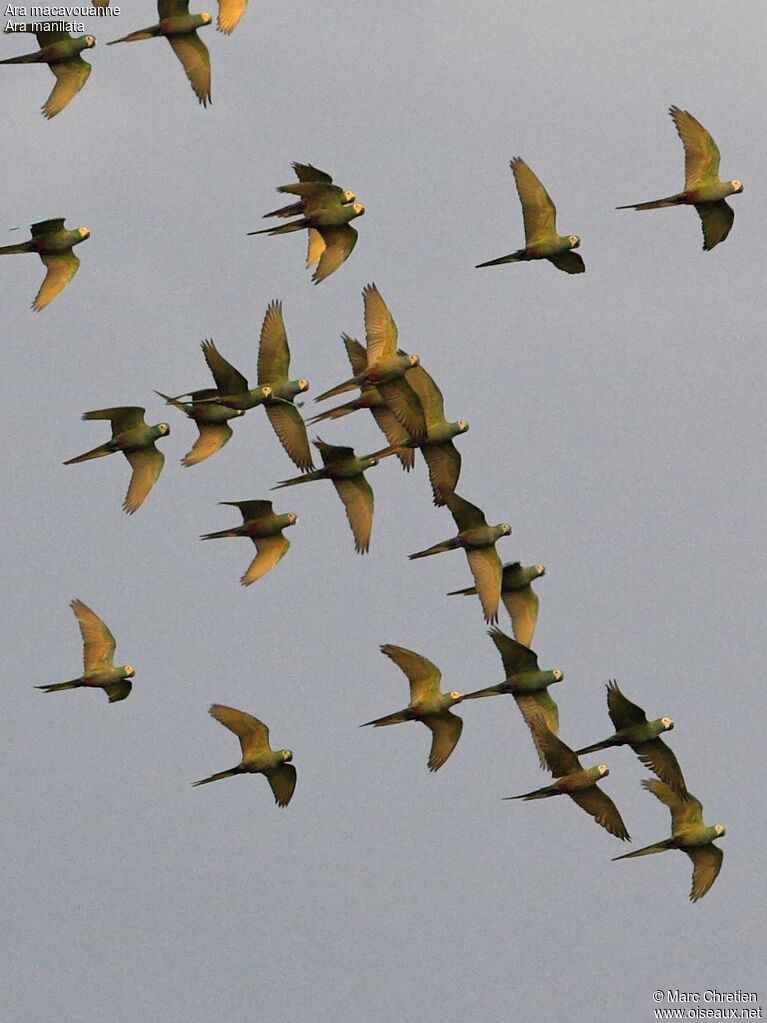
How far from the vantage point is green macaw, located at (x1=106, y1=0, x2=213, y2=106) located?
167 feet

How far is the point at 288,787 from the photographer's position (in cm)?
5403

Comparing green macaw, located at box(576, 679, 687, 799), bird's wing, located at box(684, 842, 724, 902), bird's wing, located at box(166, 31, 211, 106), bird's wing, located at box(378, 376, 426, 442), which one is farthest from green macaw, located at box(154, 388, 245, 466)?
bird's wing, located at box(684, 842, 724, 902)

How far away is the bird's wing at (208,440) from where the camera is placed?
52906 mm

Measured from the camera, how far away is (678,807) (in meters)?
53.0

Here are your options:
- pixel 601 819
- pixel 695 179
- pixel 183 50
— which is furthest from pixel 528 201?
pixel 601 819

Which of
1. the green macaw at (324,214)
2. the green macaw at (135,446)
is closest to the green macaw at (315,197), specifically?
the green macaw at (324,214)

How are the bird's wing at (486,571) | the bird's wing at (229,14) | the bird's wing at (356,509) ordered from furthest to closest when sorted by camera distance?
the bird's wing at (356,509)
the bird's wing at (486,571)
the bird's wing at (229,14)

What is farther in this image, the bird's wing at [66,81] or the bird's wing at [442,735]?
the bird's wing at [442,735]

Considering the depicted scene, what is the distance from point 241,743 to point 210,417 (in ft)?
20.4

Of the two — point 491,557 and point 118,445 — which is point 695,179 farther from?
point 118,445

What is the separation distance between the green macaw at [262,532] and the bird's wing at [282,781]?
3.72 metres

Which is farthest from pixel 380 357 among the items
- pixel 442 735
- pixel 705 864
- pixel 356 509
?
pixel 705 864

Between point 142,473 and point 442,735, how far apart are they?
761cm

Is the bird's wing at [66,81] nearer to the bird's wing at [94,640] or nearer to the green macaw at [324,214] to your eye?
the green macaw at [324,214]
